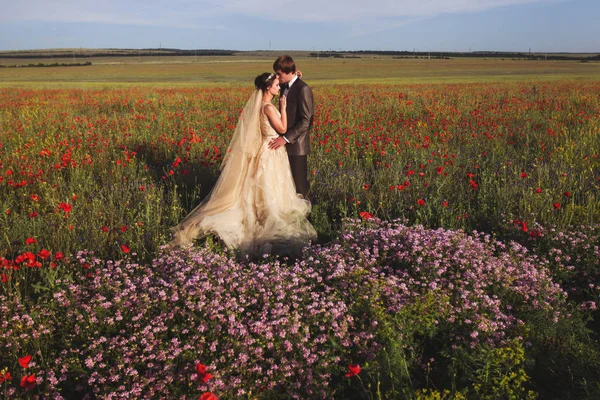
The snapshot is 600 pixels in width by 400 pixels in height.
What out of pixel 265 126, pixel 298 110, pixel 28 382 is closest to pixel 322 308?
pixel 28 382

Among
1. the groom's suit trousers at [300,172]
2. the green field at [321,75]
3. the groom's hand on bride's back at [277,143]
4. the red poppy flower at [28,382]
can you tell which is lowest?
the red poppy flower at [28,382]

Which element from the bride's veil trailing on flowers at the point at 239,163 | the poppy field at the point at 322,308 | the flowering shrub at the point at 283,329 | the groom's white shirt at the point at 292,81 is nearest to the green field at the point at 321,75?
the groom's white shirt at the point at 292,81

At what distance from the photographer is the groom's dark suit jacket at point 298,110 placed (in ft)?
18.6

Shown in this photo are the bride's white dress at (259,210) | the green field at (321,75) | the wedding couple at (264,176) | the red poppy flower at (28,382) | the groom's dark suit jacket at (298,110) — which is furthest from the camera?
the green field at (321,75)

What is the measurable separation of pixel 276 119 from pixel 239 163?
756 millimetres

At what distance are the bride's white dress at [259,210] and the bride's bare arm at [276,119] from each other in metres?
0.07

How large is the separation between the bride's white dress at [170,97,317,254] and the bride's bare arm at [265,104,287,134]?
0.23 feet

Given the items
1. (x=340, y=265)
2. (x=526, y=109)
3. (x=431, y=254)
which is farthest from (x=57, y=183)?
(x=526, y=109)

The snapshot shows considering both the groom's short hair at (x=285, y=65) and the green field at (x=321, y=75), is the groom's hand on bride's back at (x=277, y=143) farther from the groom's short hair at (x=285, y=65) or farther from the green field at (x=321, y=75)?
the green field at (x=321, y=75)

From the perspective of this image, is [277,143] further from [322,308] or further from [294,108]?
[322,308]

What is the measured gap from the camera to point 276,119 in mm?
5590

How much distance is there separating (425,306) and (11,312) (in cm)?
325

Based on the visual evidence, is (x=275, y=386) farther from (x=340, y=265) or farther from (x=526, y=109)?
(x=526, y=109)

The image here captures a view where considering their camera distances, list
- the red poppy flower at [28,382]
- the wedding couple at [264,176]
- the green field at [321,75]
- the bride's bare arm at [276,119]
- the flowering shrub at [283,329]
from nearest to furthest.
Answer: the red poppy flower at [28,382]
the flowering shrub at [283,329]
the wedding couple at [264,176]
the bride's bare arm at [276,119]
the green field at [321,75]
